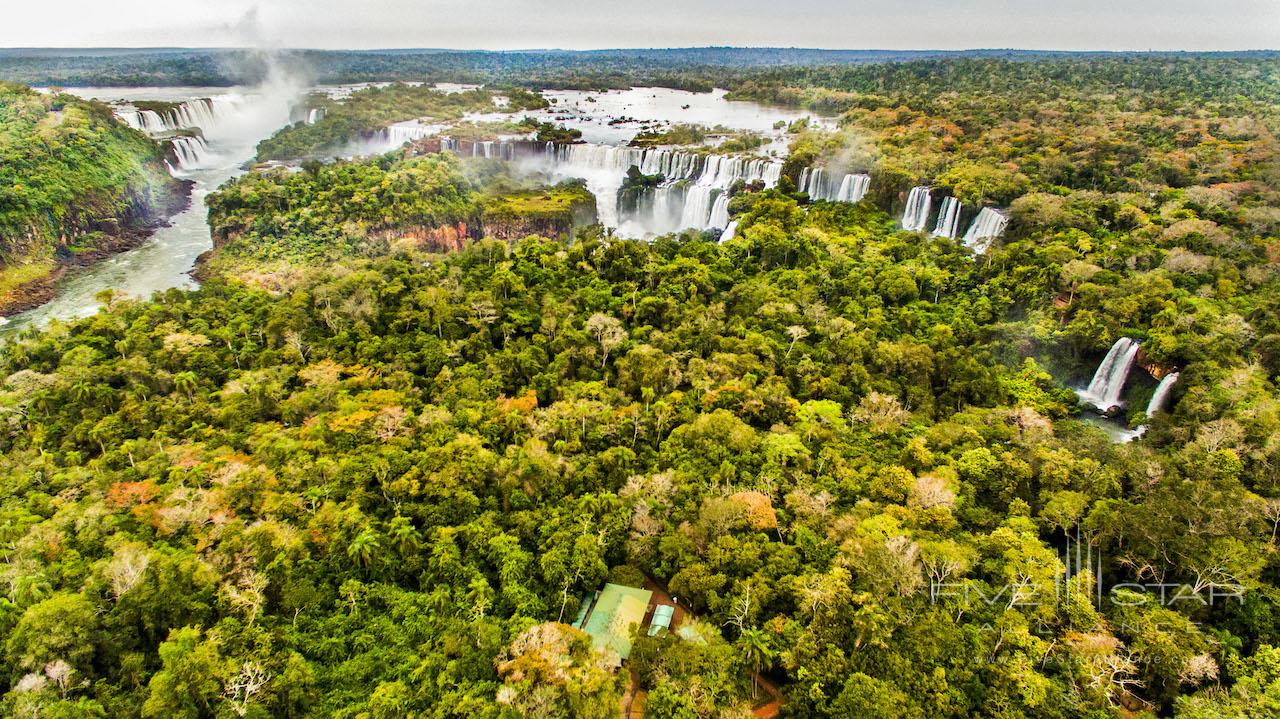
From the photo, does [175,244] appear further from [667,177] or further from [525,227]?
[667,177]

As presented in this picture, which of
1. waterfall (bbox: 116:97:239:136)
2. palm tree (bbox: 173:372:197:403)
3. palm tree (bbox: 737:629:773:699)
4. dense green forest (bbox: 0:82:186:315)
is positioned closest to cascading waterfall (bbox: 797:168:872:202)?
palm tree (bbox: 737:629:773:699)

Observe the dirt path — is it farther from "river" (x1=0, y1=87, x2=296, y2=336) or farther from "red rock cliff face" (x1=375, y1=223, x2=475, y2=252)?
"red rock cliff face" (x1=375, y1=223, x2=475, y2=252)

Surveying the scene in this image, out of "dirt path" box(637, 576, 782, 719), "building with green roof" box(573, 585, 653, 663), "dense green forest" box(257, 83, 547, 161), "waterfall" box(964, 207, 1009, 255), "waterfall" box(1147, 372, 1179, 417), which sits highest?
"dense green forest" box(257, 83, 547, 161)

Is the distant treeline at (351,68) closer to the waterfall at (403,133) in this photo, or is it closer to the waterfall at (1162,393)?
the waterfall at (403,133)

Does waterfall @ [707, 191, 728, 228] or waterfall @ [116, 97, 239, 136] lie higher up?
waterfall @ [116, 97, 239, 136]

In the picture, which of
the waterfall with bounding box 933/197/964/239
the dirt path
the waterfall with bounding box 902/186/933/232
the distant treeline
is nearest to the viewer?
the dirt path

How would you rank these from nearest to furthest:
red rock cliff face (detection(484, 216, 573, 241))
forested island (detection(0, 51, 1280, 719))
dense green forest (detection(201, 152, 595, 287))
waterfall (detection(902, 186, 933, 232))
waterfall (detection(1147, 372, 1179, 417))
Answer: forested island (detection(0, 51, 1280, 719)) < waterfall (detection(1147, 372, 1179, 417)) < dense green forest (detection(201, 152, 595, 287)) < waterfall (detection(902, 186, 933, 232)) < red rock cliff face (detection(484, 216, 573, 241))

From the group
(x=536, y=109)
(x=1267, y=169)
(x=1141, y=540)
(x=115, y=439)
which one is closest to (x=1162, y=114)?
(x=1267, y=169)
